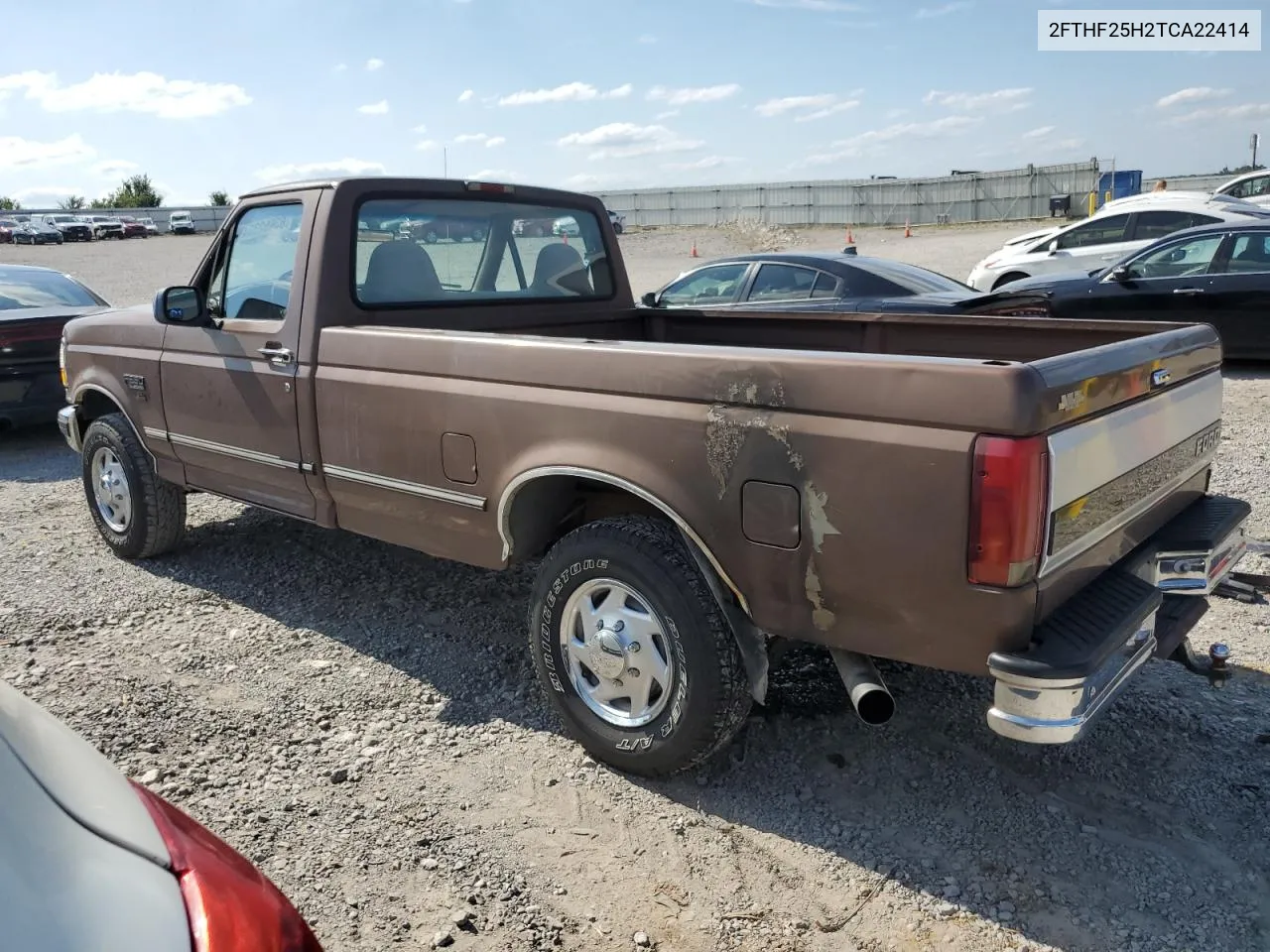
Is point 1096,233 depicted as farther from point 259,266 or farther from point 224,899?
point 224,899

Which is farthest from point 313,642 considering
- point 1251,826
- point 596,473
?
point 1251,826

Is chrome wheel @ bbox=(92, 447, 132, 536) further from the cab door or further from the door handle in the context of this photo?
the door handle

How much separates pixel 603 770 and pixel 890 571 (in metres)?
1.39

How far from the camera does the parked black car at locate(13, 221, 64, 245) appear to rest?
49.8 meters

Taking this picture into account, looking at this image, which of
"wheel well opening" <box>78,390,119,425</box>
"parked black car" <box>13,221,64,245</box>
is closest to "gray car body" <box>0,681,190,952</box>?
"wheel well opening" <box>78,390,119,425</box>

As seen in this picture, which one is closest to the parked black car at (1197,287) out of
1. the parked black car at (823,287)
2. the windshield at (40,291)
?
the parked black car at (823,287)

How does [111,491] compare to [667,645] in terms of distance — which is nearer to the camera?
[667,645]

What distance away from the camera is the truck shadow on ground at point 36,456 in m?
8.07

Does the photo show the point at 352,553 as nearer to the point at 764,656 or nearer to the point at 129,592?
the point at 129,592

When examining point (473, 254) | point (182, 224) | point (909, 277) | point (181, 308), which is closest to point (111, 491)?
point (181, 308)

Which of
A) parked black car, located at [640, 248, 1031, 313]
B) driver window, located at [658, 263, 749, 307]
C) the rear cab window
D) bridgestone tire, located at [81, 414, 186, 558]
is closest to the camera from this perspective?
the rear cab window

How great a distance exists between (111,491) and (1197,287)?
968 cm

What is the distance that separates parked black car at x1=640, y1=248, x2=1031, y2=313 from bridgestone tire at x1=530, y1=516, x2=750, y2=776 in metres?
4.66

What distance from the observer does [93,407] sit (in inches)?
236
